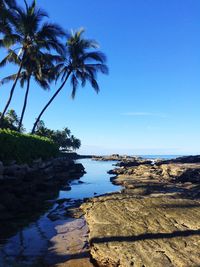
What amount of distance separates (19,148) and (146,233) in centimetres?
1480

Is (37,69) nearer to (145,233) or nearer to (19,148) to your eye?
(19,148)

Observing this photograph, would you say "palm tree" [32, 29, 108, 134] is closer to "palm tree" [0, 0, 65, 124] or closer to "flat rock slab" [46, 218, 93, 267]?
"palm tree" [0, 0, 65, 124]

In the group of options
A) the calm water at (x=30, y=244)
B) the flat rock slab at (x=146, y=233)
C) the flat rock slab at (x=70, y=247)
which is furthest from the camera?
the calm water at (x=30, y=244)

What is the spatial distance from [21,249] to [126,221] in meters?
3.05

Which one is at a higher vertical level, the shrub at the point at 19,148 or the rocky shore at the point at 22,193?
the shrub at the point at 19,148

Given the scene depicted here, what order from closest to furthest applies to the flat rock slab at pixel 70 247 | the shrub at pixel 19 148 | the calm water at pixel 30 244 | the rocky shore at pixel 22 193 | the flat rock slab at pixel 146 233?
the flat rock slab at pixel 146 233 → the flat rock slab at pixel 70 247 → the calm water at pixel 30 244 → the rocky shore at pixel 22 193 → the shrub at pixel 19 148

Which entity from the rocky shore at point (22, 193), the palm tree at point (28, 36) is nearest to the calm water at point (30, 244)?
the rocky shore at point (22, 193)

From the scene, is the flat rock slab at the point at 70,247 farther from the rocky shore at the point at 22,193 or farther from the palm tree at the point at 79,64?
the palm tree at the point at 79,64

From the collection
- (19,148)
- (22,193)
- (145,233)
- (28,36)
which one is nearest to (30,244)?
(145,233)

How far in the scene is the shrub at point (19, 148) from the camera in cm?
1991

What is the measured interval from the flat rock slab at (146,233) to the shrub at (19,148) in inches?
367

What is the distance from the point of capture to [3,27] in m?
26.6

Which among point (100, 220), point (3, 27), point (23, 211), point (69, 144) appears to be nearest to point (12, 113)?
point (69, 144)

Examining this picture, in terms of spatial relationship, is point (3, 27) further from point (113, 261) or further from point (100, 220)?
point (113, 261)
